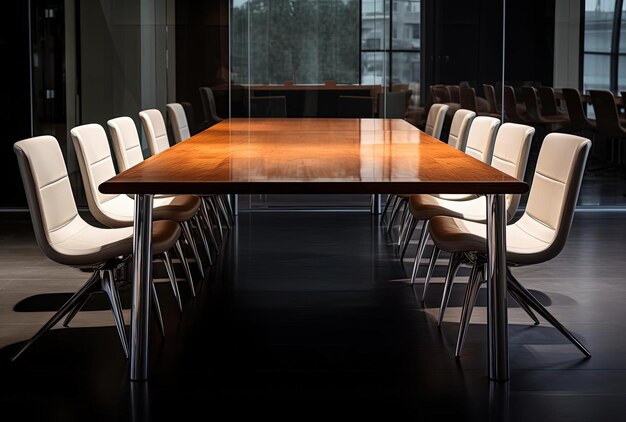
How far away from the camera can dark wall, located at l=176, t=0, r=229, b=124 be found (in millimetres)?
8125

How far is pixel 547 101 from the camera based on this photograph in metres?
8.18

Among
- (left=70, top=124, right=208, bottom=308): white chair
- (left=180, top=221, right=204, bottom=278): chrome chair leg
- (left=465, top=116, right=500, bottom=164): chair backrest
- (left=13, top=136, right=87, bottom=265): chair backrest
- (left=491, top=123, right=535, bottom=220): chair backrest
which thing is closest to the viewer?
(left=13, top=136, right=87, bottom=265): chair backrest

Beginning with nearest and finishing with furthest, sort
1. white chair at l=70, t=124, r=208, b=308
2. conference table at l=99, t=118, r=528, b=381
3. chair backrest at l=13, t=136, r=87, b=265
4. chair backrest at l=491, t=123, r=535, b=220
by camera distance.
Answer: conference table at l=99, t=118, r=528, b=381 < chair backrest at l=13, t=136, r=87, b=265 < chair backrest at l=491, t=123, r=535, b=220 < white chair at l=70, t=124, r=208, b=308

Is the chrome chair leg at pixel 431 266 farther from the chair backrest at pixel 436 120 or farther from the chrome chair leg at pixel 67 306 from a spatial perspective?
the chair backrest at pixel 436 120

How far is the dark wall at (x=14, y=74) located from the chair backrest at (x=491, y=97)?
3936 mm

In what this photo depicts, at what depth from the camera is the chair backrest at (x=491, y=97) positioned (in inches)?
321

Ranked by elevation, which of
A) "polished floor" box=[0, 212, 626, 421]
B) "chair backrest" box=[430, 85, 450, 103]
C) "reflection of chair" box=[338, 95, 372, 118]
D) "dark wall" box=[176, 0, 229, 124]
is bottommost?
"polished floor" box=[0, 212, 626, 421]

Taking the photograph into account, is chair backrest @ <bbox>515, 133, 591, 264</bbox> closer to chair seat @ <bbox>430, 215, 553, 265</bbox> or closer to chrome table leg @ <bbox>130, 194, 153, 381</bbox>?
chair seat @ <bbox>430, 215, 553, 265</bbox>

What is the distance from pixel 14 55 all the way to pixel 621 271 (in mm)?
Result: 5372

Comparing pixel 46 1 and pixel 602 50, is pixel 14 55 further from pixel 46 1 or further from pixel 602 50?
pixel 602 50

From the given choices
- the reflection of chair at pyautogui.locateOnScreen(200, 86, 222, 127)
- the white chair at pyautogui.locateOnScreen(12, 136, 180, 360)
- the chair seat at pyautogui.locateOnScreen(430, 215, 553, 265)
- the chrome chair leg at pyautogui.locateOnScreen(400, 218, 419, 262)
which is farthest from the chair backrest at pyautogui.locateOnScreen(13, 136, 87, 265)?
the reflection of chair at pyautogui.locateOnScreen(200, 86, 222, 127)

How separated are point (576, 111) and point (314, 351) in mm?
5072

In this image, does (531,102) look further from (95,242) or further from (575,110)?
(95,242)

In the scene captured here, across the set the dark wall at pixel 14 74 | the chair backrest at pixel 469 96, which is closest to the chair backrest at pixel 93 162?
the dark wall at pixel 14 74
